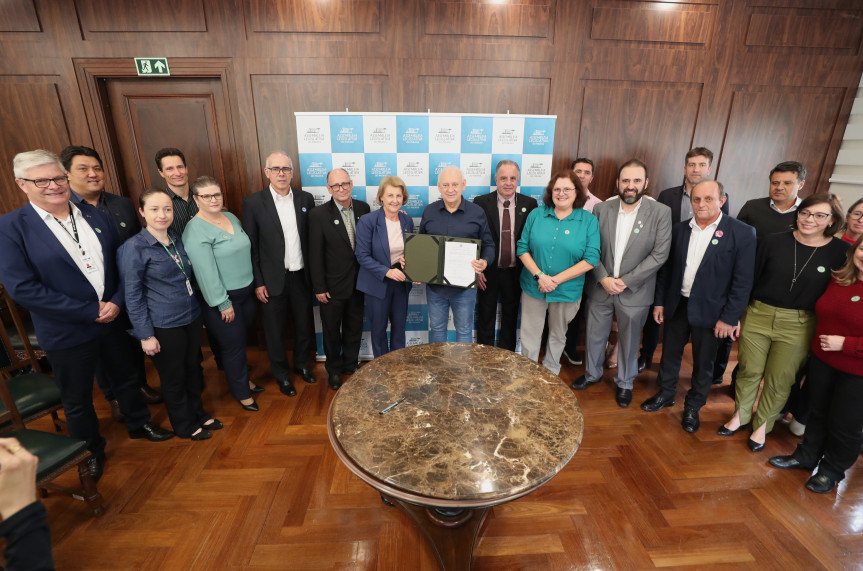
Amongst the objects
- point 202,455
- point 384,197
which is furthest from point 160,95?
point 202,455

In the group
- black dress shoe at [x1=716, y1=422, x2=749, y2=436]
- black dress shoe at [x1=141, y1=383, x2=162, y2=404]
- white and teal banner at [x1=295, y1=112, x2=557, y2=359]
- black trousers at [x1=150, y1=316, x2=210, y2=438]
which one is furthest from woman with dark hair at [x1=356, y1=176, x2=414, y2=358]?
black dress shoe at [x1=716, y1=422, x2=749, y2=436]

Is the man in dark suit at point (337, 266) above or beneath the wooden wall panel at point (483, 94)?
beneath

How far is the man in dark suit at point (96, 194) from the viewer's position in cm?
254

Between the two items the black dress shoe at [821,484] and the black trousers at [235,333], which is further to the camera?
the black trousers at [235,333]

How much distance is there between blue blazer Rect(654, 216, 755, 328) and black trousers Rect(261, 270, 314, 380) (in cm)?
284

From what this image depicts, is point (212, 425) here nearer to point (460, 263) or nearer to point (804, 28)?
point (460, 263)

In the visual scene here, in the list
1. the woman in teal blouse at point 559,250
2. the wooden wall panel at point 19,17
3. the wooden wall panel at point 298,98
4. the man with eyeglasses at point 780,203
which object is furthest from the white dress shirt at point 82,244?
the man with eyeglasses at point 780,203

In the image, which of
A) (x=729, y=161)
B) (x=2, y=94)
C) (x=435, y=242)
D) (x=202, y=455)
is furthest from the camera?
(x=729, y=161)

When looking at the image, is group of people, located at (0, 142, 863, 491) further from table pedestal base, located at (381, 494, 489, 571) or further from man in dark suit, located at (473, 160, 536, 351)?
table pedestal base, located at (381, 494, 489, 571)

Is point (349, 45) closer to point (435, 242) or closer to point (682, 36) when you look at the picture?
point (435, 242)

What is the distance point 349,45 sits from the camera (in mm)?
3389

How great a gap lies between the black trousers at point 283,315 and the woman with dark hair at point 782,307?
3.26 meters

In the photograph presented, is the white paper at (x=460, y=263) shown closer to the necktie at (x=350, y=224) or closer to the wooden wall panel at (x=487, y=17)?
the necktie at (x=350, y=224)

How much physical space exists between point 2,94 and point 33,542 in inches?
168
